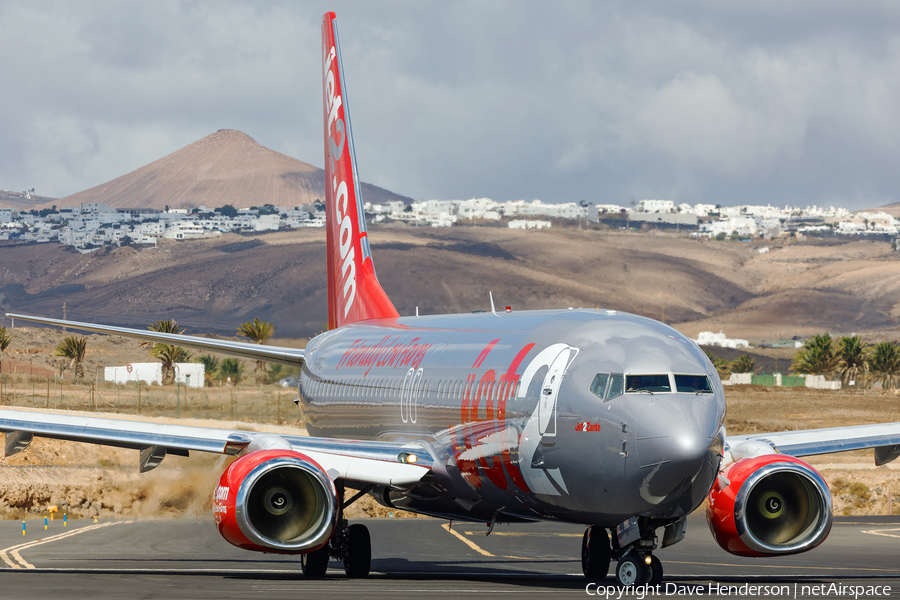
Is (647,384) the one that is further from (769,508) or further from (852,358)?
(852,358)

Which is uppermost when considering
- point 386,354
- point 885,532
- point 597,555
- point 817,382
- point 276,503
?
point 386,354

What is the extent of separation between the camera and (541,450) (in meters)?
18.9

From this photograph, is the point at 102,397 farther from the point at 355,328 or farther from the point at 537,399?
the point at 537,399

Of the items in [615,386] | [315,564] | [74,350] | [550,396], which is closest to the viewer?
[615,386]

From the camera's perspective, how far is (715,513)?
65.7 feet

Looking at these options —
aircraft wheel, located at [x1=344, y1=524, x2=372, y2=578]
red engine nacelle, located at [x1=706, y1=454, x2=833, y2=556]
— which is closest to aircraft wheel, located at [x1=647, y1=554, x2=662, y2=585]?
red engine nacelle, located at [x1=706, y1=454, x2=833, y2=556]

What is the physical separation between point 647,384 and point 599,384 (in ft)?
2.38

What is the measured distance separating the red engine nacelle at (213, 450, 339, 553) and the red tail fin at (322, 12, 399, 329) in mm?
14091

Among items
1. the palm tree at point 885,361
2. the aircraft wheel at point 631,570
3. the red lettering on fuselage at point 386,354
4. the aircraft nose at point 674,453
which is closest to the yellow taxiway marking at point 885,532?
the red lettering on fuselage at point 386,354

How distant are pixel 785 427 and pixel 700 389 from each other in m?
Result: 76.4

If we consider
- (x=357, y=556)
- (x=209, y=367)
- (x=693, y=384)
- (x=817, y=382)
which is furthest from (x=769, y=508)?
(x=817, y=382)

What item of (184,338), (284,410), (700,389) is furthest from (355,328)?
(284,410)

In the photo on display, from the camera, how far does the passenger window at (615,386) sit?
17.9 metres

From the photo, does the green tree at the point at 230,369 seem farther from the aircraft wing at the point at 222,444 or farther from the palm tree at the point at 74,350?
the aircraft wing at the point at 222,444
